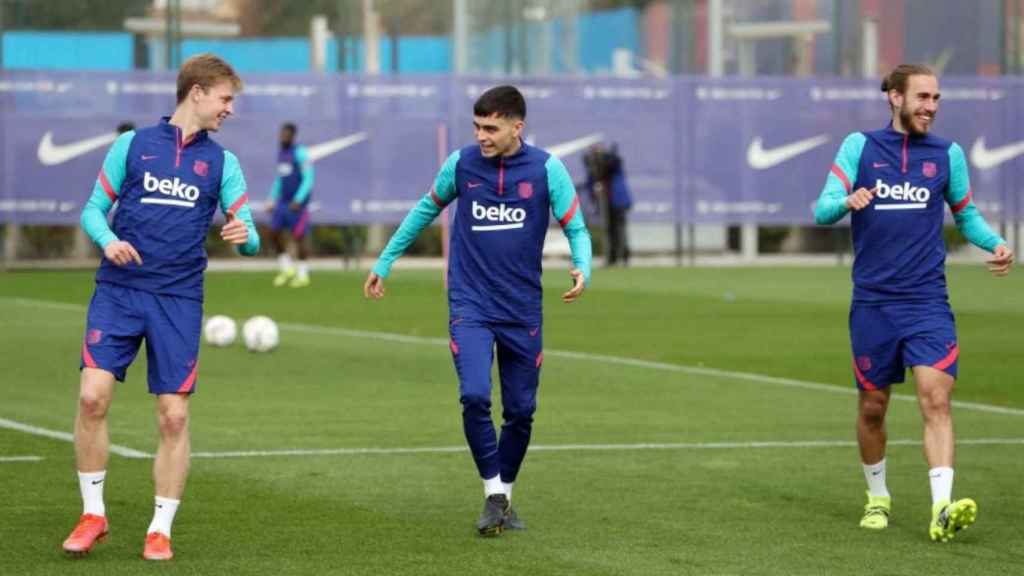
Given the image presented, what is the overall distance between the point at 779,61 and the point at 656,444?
27.6 metres

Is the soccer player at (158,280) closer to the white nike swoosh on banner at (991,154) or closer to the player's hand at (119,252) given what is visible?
the player's hand at (119,252)

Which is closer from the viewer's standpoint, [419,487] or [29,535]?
[29,535]

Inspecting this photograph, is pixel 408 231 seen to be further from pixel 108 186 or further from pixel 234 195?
pixel 108 186

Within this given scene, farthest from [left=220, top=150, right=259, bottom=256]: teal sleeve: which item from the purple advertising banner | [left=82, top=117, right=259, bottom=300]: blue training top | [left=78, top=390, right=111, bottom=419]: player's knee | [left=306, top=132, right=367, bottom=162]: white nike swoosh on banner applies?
[left=306, top=132, right=367, bottom=162]: white nike swoosh on banner

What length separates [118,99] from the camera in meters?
35.5

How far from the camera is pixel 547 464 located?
12.5m

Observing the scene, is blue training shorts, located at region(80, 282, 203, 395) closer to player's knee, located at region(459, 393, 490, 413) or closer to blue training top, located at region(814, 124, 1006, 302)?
player's knee, located at region(459, 393, 490, 413)

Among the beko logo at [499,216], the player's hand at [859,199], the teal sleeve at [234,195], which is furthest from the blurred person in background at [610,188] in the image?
the teal sleeve at [234,195]

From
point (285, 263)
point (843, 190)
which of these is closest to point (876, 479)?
point (843, 190)

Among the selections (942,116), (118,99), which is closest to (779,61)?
(942,116)

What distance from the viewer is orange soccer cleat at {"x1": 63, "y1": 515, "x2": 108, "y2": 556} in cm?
905

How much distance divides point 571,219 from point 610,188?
26014 millimetres

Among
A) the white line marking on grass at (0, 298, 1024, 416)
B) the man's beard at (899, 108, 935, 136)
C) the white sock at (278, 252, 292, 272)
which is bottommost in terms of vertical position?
the white sock at (278, 252, 292, 272)

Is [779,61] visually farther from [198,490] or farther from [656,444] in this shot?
[198,490]
